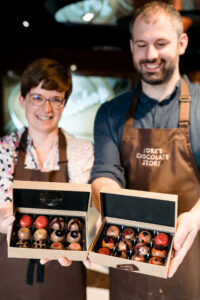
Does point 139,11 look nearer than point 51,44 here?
Yes

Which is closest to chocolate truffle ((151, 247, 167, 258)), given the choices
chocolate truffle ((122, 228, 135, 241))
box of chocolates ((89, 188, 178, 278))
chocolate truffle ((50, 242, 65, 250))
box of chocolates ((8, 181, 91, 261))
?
box of chocolates ((89, 188, 178, 278))

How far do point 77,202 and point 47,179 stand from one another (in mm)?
359

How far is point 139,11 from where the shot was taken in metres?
1.61

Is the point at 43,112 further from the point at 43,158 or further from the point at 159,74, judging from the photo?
the point at 159,74

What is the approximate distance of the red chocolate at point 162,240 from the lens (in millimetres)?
1211

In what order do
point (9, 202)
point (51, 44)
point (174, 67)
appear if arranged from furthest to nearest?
point (51, 44) < point (174, 67) < point (9, 202)

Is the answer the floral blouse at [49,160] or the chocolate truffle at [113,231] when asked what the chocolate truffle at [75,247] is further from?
the floral blouse at [49,160]

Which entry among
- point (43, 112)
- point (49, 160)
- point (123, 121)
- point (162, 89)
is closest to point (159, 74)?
point (162, 89)

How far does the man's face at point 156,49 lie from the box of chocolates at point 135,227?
2.48 feet

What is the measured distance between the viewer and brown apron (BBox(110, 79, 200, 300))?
5.13ft

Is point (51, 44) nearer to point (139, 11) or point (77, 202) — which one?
point (139, 11)

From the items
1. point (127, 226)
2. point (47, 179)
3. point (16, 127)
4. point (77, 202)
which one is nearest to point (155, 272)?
point (127, 226)

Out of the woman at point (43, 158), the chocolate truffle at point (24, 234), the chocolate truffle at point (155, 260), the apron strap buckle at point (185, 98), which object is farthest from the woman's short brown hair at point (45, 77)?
the chocolate truffle at point (155, 260)

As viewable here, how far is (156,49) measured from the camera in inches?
61.7
